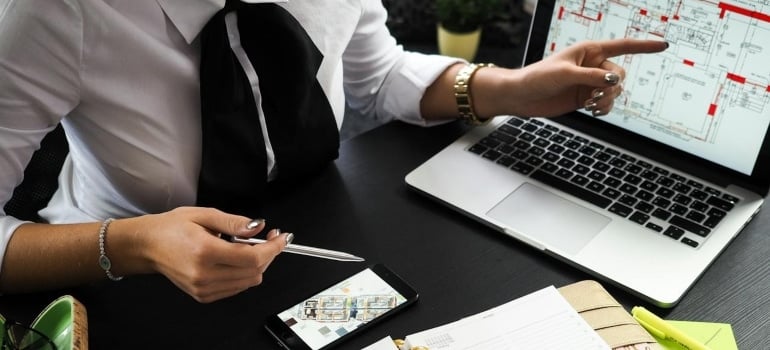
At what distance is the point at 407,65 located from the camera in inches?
46.6

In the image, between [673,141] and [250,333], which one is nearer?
[250,333]

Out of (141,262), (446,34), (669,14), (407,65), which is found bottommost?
(446,34)

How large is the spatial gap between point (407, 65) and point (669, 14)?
1.27 ft

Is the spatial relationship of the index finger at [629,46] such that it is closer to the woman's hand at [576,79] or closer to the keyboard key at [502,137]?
the woman's hand at [576,79]

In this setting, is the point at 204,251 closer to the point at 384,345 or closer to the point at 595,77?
the point at 384,345

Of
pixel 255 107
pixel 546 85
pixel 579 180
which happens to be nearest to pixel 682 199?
pixel 579 180

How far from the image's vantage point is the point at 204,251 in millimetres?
752

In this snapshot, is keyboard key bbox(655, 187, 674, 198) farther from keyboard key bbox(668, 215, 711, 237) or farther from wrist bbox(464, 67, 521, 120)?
wrist bbox(464, 67, 521, 120)

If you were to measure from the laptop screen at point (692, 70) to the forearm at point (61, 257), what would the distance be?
A: 645 millimetres

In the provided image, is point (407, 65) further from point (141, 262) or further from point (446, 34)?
point (446, 34)

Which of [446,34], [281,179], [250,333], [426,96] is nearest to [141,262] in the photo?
[250,333]

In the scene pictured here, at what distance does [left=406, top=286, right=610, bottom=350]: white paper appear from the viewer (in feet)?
2.53

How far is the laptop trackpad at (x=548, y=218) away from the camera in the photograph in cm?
92

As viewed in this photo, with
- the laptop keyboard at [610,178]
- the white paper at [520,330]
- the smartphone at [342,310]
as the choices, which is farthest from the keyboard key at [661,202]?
the smartphone at [342,310]
